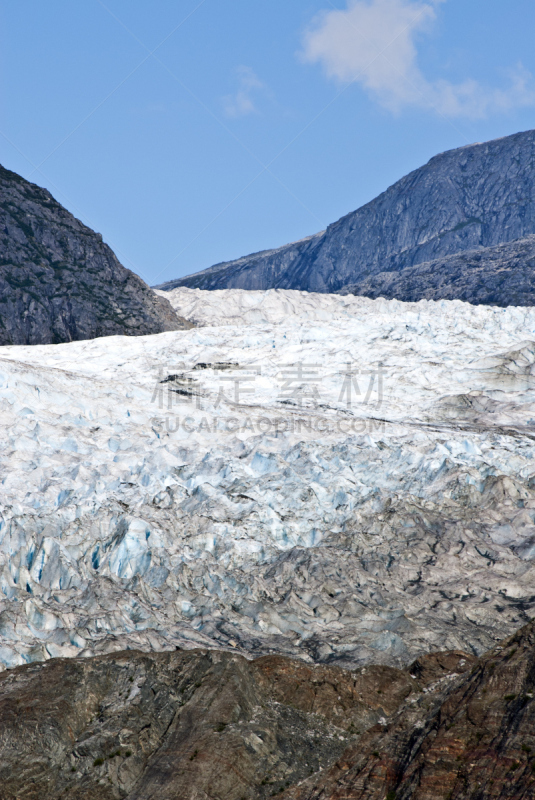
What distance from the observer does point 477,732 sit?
47.7 ft

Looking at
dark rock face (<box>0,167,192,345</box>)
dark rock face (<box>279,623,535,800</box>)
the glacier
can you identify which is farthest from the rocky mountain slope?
dark rock face (<box>0,167,192,345</box>)

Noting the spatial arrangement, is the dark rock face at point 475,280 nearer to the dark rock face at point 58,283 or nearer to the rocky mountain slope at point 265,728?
the dark rock face at point 58,283

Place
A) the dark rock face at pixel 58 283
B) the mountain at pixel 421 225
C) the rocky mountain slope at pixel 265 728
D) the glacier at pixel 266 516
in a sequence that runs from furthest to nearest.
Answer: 1. the mountain at pixel 421 225
2. the dark rock face at pixel 58 283
3. the glacier at pixel 266 516
4. the rocky mountain slope at pixel 265 728

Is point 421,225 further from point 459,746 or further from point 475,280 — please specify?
point 459,746

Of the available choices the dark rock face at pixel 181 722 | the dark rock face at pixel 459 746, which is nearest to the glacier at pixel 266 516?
the dark rock face at pixel 181 722

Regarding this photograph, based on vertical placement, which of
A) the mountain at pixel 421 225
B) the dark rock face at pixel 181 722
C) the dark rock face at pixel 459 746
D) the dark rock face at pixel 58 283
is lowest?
the dark rock face at pixel 181 722

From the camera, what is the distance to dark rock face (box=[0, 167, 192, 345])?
273ft

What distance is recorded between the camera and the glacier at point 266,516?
87.1 feet

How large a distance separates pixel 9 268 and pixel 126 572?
63681 millimetres

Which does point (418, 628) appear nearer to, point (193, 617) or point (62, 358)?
point (193, 617)

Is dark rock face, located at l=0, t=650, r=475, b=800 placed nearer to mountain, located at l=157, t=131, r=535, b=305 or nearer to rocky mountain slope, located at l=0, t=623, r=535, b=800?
rocky mountain slope, located at l=0, t=623, r=535, b=800

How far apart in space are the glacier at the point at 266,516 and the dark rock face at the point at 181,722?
3536 millimetres

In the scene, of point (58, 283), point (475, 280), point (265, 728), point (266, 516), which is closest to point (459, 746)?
point (265, 728)

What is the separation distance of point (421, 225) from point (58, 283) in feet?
342
